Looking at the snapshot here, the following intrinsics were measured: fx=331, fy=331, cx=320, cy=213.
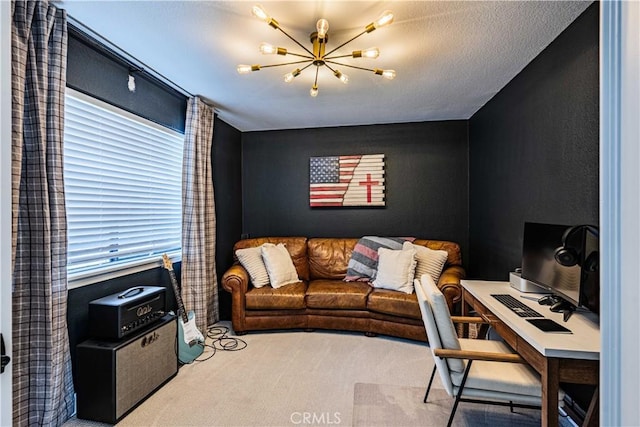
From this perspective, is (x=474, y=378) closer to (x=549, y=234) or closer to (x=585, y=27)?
(x=549, y=234)

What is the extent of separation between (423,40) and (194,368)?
3.11 m

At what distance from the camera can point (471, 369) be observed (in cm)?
186

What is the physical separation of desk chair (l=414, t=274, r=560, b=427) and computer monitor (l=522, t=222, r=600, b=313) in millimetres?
483

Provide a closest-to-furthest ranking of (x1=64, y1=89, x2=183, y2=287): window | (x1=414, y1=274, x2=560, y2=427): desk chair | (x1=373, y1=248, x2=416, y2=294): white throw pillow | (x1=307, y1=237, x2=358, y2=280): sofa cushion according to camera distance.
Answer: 1. (x1=414, y1=274, x2=560, y2=427): desk chair
2. (x1=64, y1=89, x2=183, y2=287): window
3. (x1=373, y1=248, x2=416, y2=294): white throw pillow
4. (x1=307, y1=237, x2=358, y2=280): sofa cushion

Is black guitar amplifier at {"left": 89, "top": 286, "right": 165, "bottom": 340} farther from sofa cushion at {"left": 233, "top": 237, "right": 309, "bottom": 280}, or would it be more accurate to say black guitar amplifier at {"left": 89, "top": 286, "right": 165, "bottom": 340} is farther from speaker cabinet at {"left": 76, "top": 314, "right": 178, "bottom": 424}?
sofa cushion at {"left": 233, "top": 237, "right": 309, "bottom": 280}

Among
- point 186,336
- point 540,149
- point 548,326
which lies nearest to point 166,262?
point 186,336

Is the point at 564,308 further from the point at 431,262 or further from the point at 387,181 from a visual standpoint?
the point at 387,181

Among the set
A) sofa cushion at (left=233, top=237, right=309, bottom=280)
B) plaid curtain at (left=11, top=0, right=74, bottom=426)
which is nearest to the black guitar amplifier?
plaid curtain at (left=11, top=0, right=74, bottom=426)

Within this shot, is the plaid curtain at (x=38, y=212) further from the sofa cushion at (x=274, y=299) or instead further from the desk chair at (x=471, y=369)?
the desk chair at (x=471, y=369)

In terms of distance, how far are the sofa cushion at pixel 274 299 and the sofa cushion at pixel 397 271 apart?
0.88 metres

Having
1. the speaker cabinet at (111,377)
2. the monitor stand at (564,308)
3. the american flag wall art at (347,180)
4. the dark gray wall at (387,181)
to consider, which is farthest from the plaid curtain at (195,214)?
the monitor stand at (564,308)

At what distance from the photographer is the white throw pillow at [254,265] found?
3.75 m

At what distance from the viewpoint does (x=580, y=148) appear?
201 centimetres

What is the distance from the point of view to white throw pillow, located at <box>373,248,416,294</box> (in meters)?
3.52
